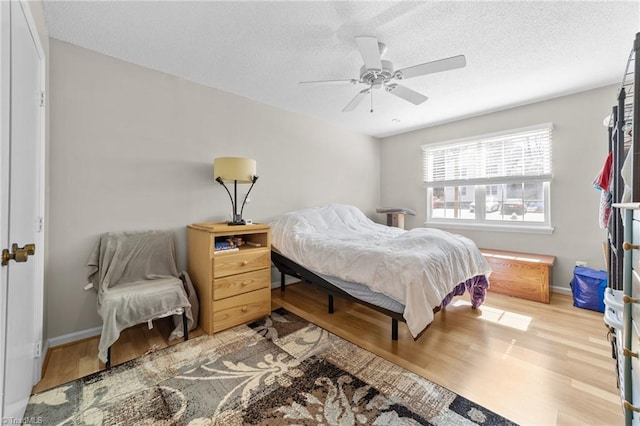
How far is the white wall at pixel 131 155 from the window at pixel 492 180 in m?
2.60

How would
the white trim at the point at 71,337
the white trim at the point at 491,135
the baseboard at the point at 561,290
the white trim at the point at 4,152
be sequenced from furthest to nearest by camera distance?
the white trim at the point at 491,135, the baseboard at the point at 561,290, the white trim at the point at 71,337, the white trim at the point at 4,152

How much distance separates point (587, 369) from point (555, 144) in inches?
106

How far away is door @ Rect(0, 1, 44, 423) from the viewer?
1.06m

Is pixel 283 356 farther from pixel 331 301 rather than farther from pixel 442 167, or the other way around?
pixel 442 167

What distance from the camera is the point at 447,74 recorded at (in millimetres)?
2639

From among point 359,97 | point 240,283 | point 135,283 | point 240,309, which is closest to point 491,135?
point 359,97

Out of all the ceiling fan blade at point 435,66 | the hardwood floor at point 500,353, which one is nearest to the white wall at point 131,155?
the hardwood floor at point 500,353

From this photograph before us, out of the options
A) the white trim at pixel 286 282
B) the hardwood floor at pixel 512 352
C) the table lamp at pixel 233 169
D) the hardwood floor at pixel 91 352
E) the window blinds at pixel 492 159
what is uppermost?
the window blinds at pixel 492 159

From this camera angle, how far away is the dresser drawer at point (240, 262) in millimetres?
2309

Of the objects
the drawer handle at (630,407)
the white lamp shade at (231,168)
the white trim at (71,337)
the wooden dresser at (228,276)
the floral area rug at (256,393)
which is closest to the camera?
the drawer handle at (630,407)

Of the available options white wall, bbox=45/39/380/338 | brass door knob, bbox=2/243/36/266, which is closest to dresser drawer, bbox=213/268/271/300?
white wall, bbox=45/39/380/338

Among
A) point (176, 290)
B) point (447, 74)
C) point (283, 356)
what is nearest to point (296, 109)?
point (447, 74)

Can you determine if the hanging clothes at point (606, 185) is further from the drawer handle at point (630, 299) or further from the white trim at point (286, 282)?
the white trim at point (286, 282)

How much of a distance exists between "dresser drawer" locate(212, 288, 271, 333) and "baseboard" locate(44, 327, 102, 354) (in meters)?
1.04
